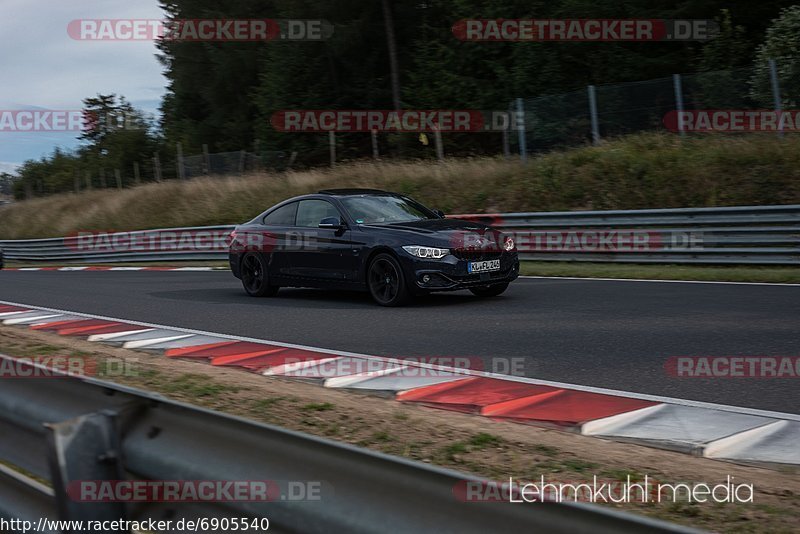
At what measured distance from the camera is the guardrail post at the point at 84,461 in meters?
2.72

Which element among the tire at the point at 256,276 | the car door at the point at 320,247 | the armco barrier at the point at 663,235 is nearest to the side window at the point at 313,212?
the car door at the point at 320,247

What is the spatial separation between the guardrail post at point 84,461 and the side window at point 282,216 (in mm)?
9613

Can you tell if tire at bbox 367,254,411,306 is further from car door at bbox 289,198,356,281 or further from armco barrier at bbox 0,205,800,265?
armco barrier at bbox 0,205,800,265

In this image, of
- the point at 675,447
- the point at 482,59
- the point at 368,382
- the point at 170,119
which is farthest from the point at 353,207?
the point at 170,119

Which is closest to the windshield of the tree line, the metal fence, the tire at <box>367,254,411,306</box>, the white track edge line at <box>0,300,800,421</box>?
the tire at <box>367,254,411,306</box>

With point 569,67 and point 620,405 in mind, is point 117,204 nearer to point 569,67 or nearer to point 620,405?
point 569,67

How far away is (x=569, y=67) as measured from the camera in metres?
33.4

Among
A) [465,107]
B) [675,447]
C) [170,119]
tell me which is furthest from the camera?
[170,119]

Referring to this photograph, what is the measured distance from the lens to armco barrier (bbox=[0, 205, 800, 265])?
45.6ft

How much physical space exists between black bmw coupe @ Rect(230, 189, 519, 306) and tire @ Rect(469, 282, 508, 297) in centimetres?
1

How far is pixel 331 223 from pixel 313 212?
0.70m

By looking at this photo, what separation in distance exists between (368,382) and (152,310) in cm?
599

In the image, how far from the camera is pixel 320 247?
461 inches

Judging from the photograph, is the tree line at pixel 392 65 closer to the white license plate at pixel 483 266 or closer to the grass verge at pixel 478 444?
the white license plate at pixel 483 266
